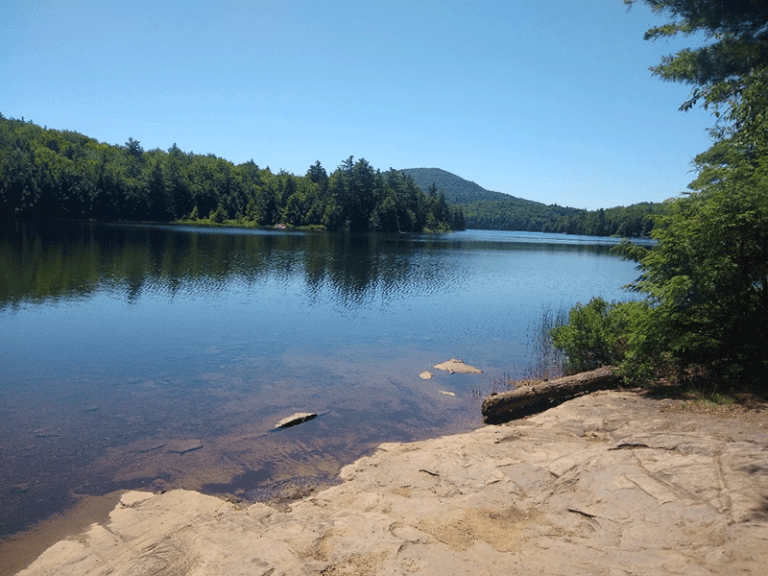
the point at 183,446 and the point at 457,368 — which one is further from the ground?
the point at 457,368

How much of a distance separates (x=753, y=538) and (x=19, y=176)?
140 meters

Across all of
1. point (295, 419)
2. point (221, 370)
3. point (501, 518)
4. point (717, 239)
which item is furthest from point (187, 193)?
point (501, 518)

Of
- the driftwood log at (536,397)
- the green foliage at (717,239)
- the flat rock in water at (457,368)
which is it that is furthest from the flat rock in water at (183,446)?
the green foliage at (717,239)

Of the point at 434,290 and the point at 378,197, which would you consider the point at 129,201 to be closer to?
the point at 378,197

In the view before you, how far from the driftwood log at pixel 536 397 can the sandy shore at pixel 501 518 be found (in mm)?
3483

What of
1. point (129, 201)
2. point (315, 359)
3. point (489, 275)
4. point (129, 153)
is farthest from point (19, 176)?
point (315, 359)

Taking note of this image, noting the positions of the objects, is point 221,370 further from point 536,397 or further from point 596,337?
point 596,337

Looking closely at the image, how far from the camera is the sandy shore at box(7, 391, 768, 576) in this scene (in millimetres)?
5555

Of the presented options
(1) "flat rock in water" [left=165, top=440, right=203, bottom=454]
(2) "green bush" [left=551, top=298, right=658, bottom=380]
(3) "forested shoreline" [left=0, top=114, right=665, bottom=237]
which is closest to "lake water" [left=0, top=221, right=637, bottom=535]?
(1) "flat rock in water" [left=165, top=440, right=203, bottom=454]

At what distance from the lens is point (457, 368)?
1853 centimetres

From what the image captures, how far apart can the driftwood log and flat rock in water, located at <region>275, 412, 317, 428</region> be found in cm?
492

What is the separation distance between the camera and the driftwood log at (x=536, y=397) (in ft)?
44.9

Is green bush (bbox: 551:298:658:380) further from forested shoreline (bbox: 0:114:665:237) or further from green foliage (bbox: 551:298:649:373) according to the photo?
forested shoreline (bbox: 0:114:665:237)

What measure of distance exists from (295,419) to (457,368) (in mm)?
7561
